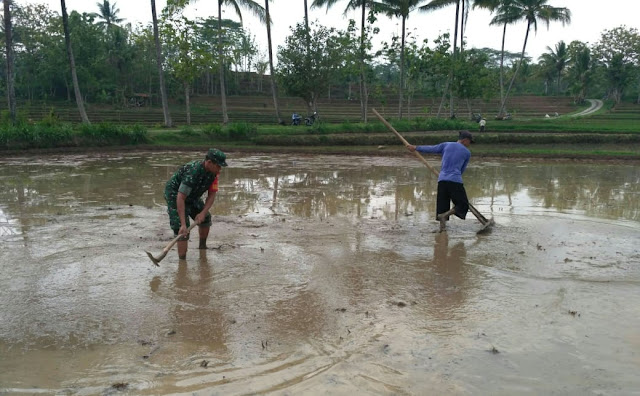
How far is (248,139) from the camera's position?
20.6 metres

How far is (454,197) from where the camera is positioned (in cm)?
670

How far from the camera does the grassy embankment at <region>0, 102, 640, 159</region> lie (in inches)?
673

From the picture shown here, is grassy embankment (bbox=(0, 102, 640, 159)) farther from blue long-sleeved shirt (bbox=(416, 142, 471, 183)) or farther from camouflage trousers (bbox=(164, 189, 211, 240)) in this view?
camouflage trousers (bbox=(164, 189, 211, 240))

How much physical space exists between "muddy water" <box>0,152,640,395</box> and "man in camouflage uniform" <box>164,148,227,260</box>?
0.43m

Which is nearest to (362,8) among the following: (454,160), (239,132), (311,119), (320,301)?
(311,119)


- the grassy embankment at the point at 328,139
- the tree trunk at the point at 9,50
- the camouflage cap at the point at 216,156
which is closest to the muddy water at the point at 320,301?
the camouflage cap at the point at 216,156

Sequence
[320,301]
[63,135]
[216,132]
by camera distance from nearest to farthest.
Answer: [320,301], [63,135], [216,132]

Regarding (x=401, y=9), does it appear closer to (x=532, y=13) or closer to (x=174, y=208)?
(x=532, y=13)

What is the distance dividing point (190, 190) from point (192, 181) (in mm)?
97

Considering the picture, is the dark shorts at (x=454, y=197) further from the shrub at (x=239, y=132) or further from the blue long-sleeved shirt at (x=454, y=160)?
the shrub at (x=239, y=132)

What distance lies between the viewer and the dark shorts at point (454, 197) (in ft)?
21.9

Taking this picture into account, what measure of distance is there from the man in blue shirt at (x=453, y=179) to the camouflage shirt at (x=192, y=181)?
301 centimetres

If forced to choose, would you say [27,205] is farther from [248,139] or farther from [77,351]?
[248,139]

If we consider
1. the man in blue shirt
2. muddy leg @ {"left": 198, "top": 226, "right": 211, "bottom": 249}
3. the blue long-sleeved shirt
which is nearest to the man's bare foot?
the man in blue shirt
